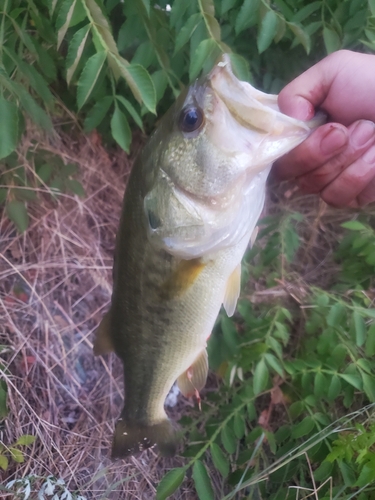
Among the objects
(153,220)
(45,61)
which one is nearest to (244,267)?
(153,220)

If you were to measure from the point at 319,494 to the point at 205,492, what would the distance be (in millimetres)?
539

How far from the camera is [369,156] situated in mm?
1159

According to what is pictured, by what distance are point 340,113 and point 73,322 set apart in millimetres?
1565

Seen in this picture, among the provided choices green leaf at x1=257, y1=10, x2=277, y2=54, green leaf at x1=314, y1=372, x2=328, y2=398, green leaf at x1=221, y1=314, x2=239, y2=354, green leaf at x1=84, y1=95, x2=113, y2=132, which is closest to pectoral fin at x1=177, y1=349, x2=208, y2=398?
green leaf at x1=221, y1=314, x2=239, y2=354

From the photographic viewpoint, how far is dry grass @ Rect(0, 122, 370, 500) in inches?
70.2

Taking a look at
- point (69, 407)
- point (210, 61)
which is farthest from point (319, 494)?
point (210, 61)

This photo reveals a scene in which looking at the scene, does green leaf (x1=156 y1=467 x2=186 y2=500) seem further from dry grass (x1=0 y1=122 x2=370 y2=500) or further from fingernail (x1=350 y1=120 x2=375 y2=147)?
fingernail (x1=350 y1=120 x2=375 y2=147)

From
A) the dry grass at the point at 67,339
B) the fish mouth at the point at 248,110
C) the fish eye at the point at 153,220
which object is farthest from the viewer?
the dry grass at the point at 67,339

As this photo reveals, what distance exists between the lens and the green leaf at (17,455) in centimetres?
153

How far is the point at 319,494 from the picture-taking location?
1546mm

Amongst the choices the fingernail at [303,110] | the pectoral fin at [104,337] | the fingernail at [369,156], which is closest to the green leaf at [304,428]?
the pectoral fin at [104,337]

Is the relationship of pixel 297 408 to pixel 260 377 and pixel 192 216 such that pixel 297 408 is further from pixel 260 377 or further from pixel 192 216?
pixel 192 216

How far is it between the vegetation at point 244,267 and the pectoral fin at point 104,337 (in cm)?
→ 34

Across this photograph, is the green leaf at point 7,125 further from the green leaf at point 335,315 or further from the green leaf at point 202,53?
the green leaf at point 335,315
